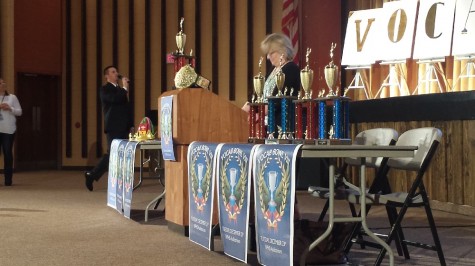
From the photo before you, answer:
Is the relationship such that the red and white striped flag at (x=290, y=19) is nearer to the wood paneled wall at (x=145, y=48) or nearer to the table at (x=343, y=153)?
the wood paneled wall at (x=145, y=48)

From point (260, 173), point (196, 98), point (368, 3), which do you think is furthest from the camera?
point (368, 3)

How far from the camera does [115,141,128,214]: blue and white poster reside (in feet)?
19.7

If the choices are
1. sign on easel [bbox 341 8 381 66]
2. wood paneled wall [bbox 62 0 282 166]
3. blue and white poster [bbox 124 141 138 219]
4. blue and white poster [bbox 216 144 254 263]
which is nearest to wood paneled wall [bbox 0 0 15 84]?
wood paneled wall [bbox 62 0 282 166]

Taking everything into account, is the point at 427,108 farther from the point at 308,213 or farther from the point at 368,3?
the point at 368,3

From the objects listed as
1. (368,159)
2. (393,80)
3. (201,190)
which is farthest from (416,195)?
(393,80)

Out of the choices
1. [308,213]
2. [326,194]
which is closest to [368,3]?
[308,213]

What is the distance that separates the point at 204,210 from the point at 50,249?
0.98 meters

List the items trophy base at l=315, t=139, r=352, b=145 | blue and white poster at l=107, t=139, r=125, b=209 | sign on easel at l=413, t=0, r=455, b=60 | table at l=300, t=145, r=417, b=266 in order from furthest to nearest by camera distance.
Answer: sign on easel at l=413, t=0, r=455, b=60
blue and white poster at l=107, t=139, r=125, b=209
trophy base at l=315, t=139, r=352, b=145
table at l=300, t=145, r=417, b=266

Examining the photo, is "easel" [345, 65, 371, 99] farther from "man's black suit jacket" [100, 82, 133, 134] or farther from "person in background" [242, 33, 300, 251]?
"person in background" [242, 33, 300, 251]

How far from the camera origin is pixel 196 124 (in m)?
4.88

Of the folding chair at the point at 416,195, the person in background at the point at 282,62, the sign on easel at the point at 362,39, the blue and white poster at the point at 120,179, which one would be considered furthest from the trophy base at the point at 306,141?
the sign on easel at the point at 362,39

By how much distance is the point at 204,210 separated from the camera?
13.6 feet

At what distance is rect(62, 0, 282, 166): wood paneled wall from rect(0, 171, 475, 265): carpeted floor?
5093 mm

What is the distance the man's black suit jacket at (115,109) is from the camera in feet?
27.7
